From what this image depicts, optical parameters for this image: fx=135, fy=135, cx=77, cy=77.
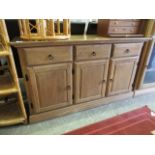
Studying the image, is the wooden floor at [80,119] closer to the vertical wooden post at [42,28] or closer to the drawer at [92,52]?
the drawer at [92,52]

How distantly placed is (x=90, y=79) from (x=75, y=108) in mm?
408

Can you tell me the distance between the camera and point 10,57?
1115 mm

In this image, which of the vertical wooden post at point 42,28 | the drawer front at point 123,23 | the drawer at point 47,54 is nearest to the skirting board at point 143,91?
the drawer front at point 123,23

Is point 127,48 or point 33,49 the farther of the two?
point 127,48

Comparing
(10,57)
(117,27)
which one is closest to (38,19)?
(10,57)

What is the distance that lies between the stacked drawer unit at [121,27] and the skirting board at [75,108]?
2.67 feet

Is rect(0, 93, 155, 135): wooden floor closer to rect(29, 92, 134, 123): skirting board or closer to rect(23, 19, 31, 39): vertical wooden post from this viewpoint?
rect(29, 92, 134, 123): skirting board

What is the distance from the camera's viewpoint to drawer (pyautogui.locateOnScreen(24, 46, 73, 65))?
3.83 feet

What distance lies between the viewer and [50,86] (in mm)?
1376

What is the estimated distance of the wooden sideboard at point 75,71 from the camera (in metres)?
1.22

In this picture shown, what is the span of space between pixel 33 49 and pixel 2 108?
0.83 m

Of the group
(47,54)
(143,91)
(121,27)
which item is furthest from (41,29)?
(143,91)

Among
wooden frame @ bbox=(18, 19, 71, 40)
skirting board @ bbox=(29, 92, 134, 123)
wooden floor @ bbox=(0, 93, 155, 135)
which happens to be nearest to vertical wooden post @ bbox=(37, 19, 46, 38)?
wooden frame @ bbox=(18, 19, 71, 40)

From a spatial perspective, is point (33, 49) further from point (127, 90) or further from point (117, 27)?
point (127, 90)
